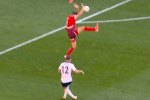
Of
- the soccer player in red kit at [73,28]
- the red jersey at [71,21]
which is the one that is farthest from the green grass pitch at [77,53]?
the red jersey at [71,21]

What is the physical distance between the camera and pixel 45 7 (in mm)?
34094

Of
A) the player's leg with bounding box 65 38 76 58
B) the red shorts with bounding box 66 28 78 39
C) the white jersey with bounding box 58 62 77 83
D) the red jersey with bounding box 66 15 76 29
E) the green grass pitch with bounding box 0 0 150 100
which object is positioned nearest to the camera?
the white jersey with bounding box 58 62 77 83

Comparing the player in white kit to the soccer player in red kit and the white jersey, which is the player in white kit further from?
the soccer player in red kit

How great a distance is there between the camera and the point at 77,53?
2811cm

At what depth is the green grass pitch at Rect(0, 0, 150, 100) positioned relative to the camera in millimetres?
24234

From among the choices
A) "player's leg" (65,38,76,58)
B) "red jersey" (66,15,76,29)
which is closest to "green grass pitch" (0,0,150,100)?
"player's leg" (65,38,76,58)

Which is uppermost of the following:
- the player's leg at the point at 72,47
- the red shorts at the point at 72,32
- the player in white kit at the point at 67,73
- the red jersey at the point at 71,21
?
the red jersey at the point at 71,21

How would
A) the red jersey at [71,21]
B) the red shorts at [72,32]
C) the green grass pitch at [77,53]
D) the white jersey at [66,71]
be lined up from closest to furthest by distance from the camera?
the white jersey at [66,71] < the green grass pitch at [77,53] < the red jersey at [71,21] < the red shorts at [72,32]

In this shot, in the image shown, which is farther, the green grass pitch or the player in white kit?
the green grass pitch

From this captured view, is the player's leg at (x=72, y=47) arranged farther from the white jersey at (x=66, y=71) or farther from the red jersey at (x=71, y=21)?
the white jersey at (x=66, y=71)

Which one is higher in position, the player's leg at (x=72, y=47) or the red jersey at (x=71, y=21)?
the red jersey at (x=71, y=21)

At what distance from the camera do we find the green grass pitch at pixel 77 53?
24234 mm

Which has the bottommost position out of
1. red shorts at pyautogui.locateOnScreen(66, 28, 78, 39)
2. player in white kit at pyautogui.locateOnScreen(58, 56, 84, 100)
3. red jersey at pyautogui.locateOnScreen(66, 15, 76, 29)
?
player in white kit at pyautogui.locateOnScreen(58, 56, 84, 100)

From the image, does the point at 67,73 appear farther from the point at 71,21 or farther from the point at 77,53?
the point at 77,53
